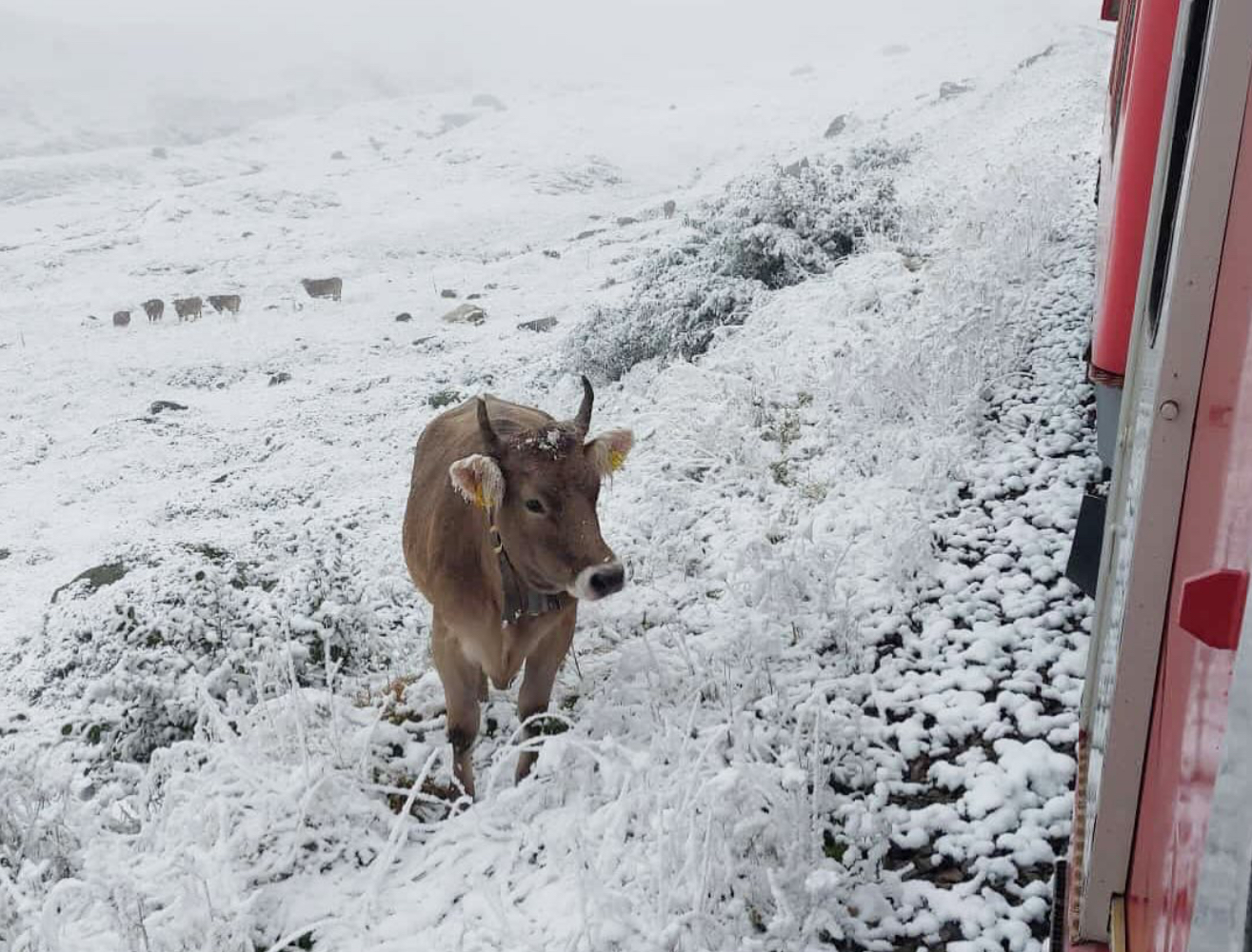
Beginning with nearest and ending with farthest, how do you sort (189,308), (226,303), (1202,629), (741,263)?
(1202,629), (741,263), (189,308), (226,303)

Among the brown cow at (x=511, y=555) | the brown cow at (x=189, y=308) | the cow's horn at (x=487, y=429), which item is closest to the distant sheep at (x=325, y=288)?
the brown cow at (x=189, y=308)

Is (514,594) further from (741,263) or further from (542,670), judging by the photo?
(741,263)

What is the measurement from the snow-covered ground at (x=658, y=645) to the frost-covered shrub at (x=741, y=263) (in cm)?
17

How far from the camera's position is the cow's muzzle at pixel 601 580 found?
363 centimetres

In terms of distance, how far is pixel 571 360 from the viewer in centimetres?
1433

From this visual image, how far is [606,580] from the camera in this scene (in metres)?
3.63

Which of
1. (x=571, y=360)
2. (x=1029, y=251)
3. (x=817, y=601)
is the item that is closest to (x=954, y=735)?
(x=817, y=601)

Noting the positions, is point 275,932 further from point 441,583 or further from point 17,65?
point 17,65

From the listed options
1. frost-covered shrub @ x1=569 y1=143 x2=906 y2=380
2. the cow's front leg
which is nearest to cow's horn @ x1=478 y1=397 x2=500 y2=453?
the cow's front leg

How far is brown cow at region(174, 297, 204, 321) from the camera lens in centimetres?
2653

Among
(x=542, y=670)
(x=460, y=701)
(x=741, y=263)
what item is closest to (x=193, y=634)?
(x=460, y=701)

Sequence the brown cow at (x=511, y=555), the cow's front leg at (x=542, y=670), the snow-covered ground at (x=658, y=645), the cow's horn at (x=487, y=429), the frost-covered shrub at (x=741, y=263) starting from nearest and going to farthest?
the snow-covered ground at (x=658, y=645) → the cow's horn at (x=487, y=429) → the brown cow at (x=511, y=555) → the cow's front leg at (x=542, y=670) → the frost-covered shrub at (x=741, y=263)

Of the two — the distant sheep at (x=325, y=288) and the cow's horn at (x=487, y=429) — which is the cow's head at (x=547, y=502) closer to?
the cow's horn at (x=487, y=429)

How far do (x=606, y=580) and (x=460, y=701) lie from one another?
1186 millimetres
